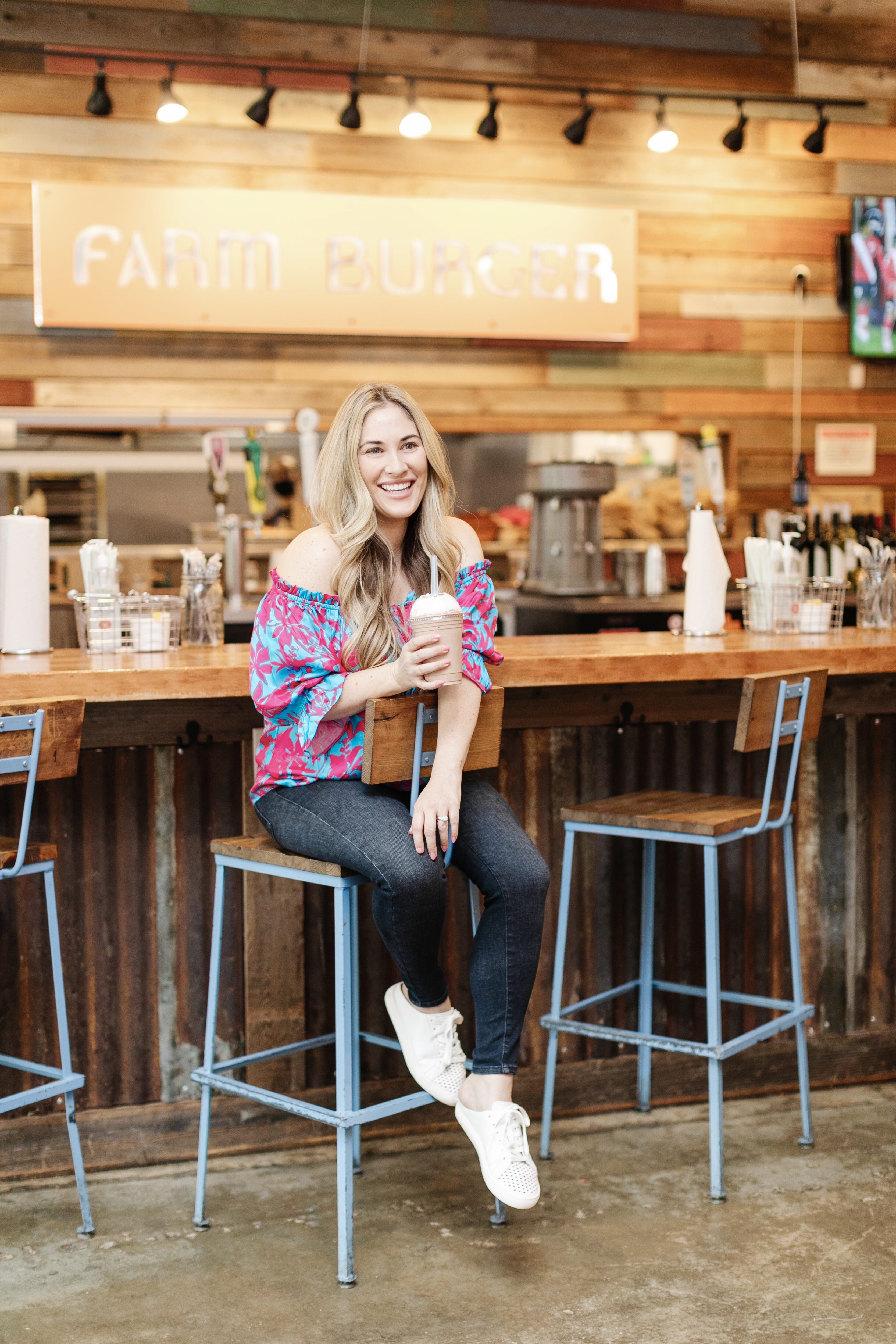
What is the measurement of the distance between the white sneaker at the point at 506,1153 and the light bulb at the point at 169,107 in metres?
4.19

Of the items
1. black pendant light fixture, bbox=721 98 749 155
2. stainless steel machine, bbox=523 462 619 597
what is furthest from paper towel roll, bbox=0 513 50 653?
black pendant light fixture, bbox=721 98 749 155

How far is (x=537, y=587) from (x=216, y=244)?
1.91 m

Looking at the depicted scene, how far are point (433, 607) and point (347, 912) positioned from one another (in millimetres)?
584

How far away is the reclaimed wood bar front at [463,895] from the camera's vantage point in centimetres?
289

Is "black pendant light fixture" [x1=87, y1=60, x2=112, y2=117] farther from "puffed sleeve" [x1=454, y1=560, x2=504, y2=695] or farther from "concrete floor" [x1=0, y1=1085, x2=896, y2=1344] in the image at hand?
"concrete floor" [x1=0, y1=1085, x2=896, y2=1344]

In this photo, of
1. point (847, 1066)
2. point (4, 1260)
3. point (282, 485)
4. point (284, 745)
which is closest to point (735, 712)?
point (847, 1066)

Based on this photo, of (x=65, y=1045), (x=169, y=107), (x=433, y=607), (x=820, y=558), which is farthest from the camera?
(x=169, y=107)

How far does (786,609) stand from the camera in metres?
3.54

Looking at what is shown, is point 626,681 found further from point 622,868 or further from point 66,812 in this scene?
point 66,812

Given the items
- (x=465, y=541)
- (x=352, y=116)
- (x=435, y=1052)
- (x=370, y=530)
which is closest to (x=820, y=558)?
(x=465, y=541)

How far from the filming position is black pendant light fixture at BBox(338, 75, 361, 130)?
5512mm

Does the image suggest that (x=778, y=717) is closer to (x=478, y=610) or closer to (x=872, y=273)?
(x=478, y=610)

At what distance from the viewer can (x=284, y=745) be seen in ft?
8.43

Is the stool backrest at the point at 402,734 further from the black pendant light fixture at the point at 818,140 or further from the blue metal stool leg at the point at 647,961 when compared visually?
the black pendant light fixture at the point at 818,140
